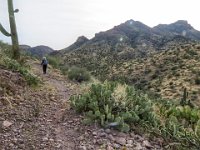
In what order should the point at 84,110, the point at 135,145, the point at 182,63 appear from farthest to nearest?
the point at 182,63 → the point at 84,110 → the point at 135,145

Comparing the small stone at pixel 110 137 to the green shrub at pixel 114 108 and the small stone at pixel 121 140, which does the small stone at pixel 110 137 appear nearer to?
the small stone at pixel 121 140

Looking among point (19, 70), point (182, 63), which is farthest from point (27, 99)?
point (182, 63)

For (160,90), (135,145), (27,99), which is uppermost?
(27,99)

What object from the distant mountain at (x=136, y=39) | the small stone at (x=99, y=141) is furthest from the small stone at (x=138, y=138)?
the distant mountain at (x=136, y=39)

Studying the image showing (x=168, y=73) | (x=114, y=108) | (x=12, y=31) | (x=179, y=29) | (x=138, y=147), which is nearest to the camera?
(x=138, y=147)

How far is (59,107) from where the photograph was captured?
29.8ft

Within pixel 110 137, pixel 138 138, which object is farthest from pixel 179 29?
pixel 110 137

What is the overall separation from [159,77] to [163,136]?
36.2 meters

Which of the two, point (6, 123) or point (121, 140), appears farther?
point (6, 123)

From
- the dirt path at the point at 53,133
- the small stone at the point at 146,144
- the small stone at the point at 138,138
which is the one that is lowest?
the small stone at the point at 146,144

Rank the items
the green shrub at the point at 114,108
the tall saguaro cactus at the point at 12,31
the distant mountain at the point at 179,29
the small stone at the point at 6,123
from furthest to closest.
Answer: the distant mountain at the point at 179,29, the tall saguaro cactus at the point at 12,31, the green shrub at the point at 114,108, the small stone at the point at 6,123

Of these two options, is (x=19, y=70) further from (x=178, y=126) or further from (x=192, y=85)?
(x=192, y=85)

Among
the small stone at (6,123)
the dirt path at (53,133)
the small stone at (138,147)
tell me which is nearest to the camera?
the dirt path at (53,133)

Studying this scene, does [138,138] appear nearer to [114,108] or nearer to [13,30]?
[114,108]
